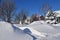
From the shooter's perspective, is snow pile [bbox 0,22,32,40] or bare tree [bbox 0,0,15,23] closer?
snow pile [bbox 0,22,32,40]

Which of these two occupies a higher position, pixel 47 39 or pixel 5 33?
pixel 5 33

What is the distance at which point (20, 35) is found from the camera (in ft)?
9.80

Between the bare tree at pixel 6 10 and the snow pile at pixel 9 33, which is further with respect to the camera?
the bare tree at pixel 6 10

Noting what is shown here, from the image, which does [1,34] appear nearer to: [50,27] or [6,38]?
[6,38]

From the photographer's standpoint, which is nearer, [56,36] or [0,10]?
[56,36]

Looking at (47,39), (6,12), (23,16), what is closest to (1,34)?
(47,39)

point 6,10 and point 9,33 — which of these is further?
point 6,10

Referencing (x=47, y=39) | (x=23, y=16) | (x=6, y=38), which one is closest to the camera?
(x=6, y=38)

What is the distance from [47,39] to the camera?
3.34 metres

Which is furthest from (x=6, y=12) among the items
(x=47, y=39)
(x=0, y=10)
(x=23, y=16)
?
(x=47, y=39)

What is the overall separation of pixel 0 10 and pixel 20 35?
2650 centimetres

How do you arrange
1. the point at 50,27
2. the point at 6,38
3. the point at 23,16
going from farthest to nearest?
1. the point at 23,16
2. the point at 50,27
3. the point at 6,38

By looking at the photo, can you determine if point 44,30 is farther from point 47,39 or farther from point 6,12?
point 6,12

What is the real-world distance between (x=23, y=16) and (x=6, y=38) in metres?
48.3
